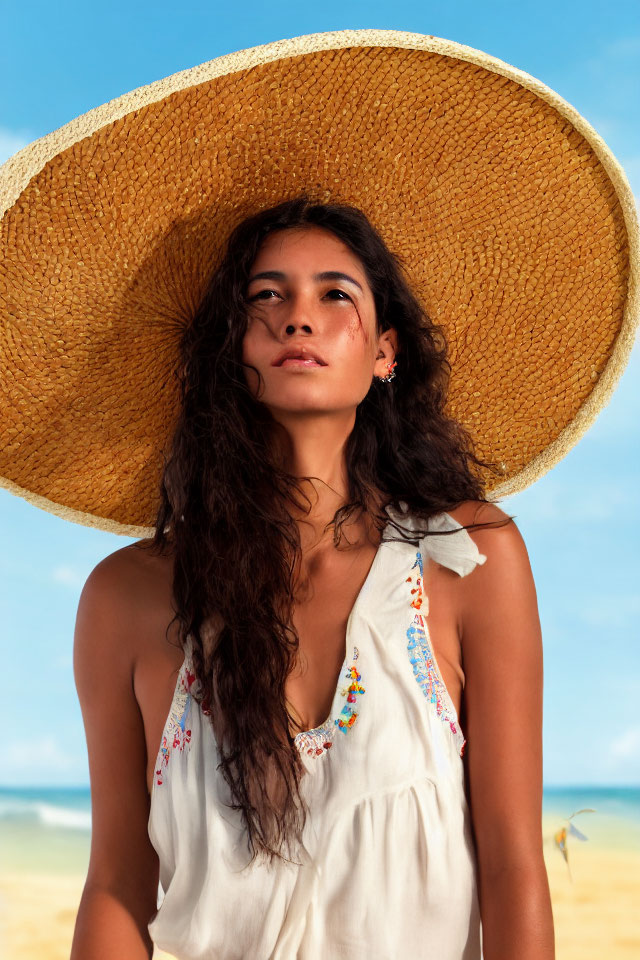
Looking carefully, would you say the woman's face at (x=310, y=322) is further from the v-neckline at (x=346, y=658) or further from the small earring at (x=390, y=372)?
the v-neckline at (x=346, y=658)

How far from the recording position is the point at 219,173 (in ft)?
6.03

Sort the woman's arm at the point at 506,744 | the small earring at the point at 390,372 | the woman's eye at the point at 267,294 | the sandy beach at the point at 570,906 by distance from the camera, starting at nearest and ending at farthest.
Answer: the woman's arm at the point at 506,744, the woman's eye at the point at 267,294, the small earring at the point at 390,372, the sandy beach at the point at 570,906

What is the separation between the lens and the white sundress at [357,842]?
5.45 ft

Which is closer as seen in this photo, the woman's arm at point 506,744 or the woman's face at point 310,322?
the woman's arm at point 506,744

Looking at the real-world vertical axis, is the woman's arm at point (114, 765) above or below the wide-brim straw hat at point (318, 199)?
below

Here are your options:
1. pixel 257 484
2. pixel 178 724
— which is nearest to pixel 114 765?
pixel 178 724

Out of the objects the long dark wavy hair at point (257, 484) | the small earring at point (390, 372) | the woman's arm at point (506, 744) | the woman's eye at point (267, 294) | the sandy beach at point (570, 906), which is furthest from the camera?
the sandy beach at point (570, 906)

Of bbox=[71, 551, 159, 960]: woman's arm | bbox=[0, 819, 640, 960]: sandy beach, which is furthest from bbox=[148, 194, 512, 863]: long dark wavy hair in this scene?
bbox=[0, 819, 640, 960]: sandy beach

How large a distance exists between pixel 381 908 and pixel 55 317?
113 cm

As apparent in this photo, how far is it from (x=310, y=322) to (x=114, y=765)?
853 mm

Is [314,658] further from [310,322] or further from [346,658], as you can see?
[310,322]

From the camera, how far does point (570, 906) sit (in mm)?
7188

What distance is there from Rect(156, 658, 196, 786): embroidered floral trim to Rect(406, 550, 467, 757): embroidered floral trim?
0.38 metres

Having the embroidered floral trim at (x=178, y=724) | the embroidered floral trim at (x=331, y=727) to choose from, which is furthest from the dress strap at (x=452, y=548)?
the embroidered floral trim at (x=178, y=724)
